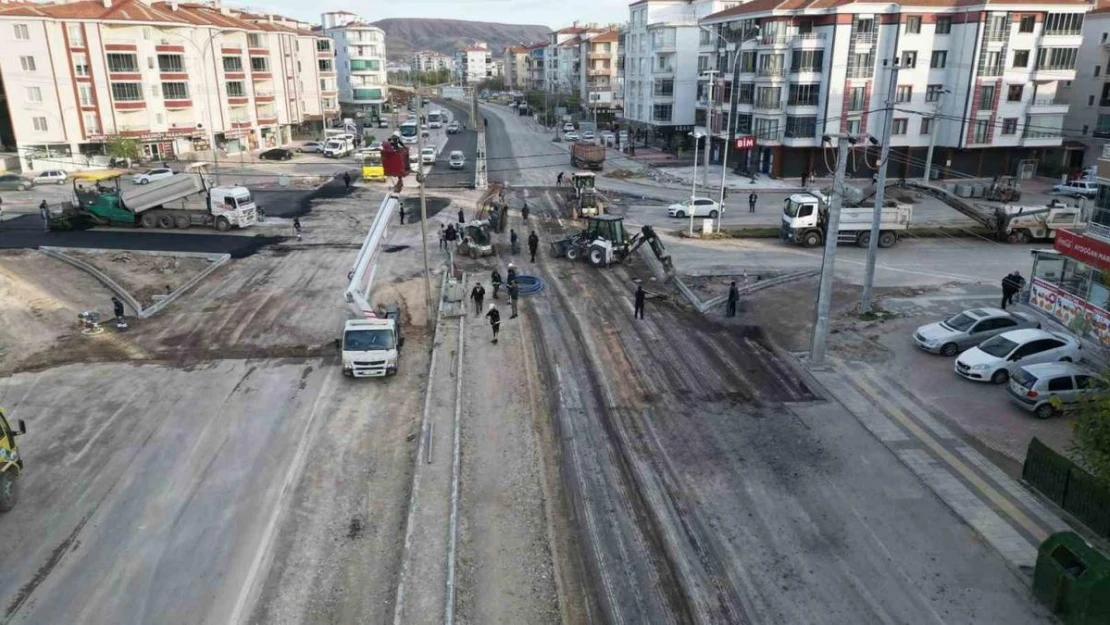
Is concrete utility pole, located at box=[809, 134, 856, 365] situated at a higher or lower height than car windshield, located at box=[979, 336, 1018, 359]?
higher

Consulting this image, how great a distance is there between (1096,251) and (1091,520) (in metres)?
12.4

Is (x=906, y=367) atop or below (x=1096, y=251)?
below

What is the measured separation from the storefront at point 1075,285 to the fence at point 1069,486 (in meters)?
8.26

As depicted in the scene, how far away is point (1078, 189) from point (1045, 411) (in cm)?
4261

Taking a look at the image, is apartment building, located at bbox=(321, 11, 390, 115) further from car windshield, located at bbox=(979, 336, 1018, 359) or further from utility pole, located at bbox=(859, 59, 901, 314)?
car windshield, located at bbox=(979, 336, 1018, 359)

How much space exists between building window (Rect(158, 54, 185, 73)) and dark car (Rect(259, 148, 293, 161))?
423 inches

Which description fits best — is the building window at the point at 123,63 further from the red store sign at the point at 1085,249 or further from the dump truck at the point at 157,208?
the red store sign at the point at 1085,249

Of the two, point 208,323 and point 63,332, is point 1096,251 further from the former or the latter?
point 63,332

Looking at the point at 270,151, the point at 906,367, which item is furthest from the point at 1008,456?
the point at 270,151

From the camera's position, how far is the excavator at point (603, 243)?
3497 cm

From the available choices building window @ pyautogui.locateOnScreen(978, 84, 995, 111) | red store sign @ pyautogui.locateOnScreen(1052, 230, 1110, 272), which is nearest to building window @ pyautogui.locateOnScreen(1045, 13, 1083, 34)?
building window @ pyautogui.locateOnScreen(978, 84, 995, 111)

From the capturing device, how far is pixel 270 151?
249ft

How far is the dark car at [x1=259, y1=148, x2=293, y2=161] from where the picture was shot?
74.9m

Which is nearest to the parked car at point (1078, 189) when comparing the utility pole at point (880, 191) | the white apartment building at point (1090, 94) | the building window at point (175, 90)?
the white apartment building at point (1090, 94)
